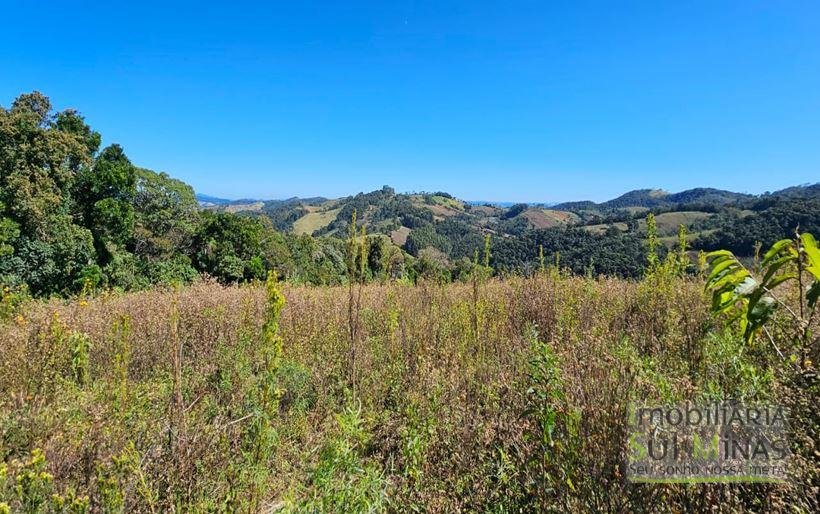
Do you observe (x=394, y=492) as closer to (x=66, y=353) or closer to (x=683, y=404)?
(x=683, y=404)

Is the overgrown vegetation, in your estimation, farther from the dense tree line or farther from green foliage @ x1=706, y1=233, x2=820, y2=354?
the dense tree line

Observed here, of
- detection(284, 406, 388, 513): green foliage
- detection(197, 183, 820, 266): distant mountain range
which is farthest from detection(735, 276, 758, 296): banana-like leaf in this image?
detection(197, 183, 820, 266): distant mountain range

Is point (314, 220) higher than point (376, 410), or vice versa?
point (314, 220)

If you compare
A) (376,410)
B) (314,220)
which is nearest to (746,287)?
(376,410)

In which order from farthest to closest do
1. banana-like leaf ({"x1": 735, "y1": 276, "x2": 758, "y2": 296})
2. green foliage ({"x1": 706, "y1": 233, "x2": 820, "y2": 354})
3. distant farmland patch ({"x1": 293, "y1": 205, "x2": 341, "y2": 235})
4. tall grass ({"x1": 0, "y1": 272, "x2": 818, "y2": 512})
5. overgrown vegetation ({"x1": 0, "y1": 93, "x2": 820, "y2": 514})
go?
distant farmland patch ({"x1": 293, "y1": 205, "x2": 341, "y2": 235})
tall grass ({"x1": 0, "y1": 272, "x2": 818, "y2": 512})
overgrown vegetation ({"x1": 0, "y1": 93, "x2": 820, "y2": 514})
banana-like leaf ({"x1": 735, "y1": 276, "x2": 758, "y2": 296})
green foliage ({"x1": 706, "y1": 233, "x2": 820, "y2": 354})

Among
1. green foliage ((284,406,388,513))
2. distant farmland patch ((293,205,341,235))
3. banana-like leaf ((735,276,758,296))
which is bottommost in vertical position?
green foliage ((284,406,388,513))

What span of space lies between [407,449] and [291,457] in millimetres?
1082

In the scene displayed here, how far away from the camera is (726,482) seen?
1.40 metres

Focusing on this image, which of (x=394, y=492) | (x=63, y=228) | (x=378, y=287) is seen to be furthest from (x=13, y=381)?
(x=63, y=228)

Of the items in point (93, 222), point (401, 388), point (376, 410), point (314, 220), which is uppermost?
point (314, 220)

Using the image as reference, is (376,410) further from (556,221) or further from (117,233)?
(556,221)

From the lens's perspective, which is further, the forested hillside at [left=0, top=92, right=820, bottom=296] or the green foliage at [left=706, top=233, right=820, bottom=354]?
the forested hillside at [left=0, top=92, right=820, bottom=296]

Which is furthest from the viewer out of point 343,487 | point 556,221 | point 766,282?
point 556,221

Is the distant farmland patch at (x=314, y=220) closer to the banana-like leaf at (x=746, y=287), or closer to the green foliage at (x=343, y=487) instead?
the green foliage at (x=343, y=487)
